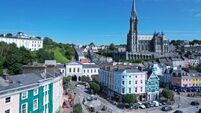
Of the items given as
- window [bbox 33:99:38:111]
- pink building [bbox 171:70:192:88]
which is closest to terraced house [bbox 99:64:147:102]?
pink building [bbox 171:70:192:88]

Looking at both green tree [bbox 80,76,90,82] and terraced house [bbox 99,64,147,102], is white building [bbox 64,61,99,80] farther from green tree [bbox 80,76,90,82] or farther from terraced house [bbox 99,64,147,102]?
terraced house [bbox 99,64,147,102]

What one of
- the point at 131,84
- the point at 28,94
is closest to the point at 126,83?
the point at 131,84

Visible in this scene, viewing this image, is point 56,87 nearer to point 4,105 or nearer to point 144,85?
point 4,105

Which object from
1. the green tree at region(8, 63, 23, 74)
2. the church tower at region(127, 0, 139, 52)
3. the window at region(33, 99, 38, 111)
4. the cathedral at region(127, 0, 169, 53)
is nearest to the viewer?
the window at region(33, 99, 38, 111)

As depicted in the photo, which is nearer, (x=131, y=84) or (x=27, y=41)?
(x=131, y=84)

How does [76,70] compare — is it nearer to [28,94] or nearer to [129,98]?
[129,98]

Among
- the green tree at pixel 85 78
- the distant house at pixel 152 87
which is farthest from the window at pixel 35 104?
the green tree at pixel 85 78

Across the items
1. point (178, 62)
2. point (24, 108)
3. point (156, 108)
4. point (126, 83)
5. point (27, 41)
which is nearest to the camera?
point (24, 108)

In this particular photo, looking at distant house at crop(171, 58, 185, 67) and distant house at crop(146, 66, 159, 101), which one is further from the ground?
distant house at crop(171, 58, 185, 67)
